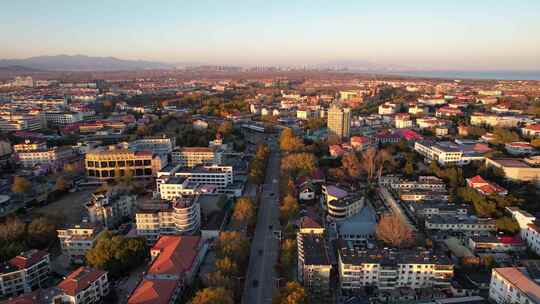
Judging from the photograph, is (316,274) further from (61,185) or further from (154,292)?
(61,185)

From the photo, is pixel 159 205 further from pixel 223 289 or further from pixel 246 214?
pixel 223 289

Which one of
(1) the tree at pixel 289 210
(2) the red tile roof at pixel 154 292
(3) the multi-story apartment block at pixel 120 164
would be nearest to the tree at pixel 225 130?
(3) the multi-story apartment block at pixel 120 164

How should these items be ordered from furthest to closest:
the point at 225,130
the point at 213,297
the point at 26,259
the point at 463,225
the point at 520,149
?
the point at 225,130 < the point at 520,149 < the point at 463,225 < the point at 26,259 < the point at 213,297

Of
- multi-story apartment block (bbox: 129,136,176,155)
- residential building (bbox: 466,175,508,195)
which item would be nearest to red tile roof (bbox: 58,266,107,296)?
multi-story apartment block (bbox: 129,136,176,155)

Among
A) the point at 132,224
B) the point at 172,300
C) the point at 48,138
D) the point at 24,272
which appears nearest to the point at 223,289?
the point at 172,300

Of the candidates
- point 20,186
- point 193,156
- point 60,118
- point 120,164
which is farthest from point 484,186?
point 60,118

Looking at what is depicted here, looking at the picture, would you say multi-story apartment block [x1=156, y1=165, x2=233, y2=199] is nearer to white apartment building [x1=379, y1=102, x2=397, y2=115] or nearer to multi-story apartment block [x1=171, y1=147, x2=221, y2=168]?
multi-story apartment block [x1=171, y1=147, x2=221, y2=168]

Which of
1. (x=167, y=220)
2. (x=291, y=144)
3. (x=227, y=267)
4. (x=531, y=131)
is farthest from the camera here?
(x=531, y=131)

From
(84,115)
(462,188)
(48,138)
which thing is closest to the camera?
(462,188)
